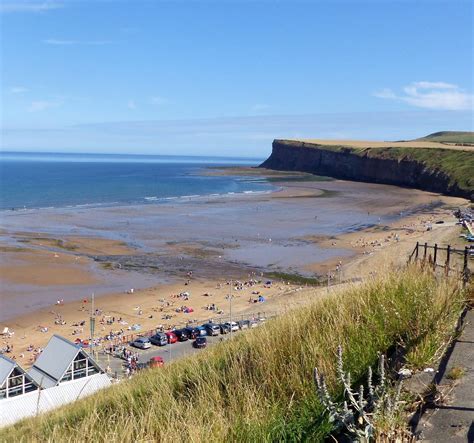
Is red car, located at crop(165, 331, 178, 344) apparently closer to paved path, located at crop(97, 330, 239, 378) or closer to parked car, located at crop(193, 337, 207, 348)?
paved path, located at crop(97, 330, 239, 378)

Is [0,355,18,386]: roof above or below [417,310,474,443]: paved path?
below

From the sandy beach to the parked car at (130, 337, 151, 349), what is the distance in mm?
3127

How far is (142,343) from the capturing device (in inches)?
914

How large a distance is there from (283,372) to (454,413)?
1.39m

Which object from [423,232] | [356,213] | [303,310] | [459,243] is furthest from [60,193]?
[303,310]

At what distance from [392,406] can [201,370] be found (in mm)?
2559

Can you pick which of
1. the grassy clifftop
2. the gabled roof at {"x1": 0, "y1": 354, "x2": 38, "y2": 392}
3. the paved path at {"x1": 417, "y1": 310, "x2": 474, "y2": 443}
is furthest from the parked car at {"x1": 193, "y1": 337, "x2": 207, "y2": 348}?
the grassy clifftop

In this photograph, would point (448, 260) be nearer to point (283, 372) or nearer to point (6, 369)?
point (283, 372)

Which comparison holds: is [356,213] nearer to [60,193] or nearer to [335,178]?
[60,193]

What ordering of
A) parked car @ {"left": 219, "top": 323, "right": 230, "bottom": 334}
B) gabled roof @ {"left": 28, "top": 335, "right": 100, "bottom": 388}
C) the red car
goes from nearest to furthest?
1. gabled roof @ {"left": 28, "top": 335, "right": 100, "bottom": 388}
2. the red car
3. parked car @ {"left": 219, "top": 323, "right": 230, "bottom": 334}

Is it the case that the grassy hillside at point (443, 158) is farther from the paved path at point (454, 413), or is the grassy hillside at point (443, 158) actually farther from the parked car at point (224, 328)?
the paved path at point (454, 413)

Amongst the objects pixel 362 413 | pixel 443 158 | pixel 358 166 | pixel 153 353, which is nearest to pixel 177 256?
pixel 153 353

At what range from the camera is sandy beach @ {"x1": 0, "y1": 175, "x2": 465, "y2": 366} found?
28.8 metres

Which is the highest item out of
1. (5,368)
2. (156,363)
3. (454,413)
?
(454,413)
